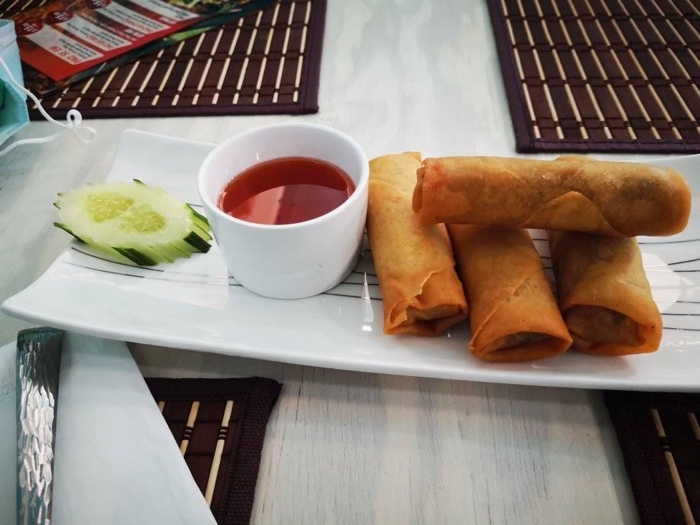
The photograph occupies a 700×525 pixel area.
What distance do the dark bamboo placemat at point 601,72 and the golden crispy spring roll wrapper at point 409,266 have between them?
74 centimetres

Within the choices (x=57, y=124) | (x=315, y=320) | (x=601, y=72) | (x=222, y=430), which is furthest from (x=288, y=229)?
(x=601, y=72)

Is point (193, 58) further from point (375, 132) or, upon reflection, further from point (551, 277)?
point (551, 277)

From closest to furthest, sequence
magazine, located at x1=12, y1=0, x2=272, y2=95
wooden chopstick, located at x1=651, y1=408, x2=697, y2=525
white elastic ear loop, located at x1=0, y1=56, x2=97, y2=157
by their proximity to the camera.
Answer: wooden chopstick, located at x1=651, y1=408, x2=697, y2=525, white elastic ear loop, located at x1=0, y1=56, x2=97, y2=157, magazine, located at x1=12, y1=0, x2=272, y2=95

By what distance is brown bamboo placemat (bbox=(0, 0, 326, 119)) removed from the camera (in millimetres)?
2043

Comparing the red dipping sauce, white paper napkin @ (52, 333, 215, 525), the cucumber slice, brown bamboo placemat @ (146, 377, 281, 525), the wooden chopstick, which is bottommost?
the wooden chopstick

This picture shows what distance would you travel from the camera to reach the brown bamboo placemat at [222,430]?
0.98 m

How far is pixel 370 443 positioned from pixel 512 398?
1.11 ft

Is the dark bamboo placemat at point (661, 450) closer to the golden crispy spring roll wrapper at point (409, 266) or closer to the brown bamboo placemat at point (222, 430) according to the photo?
the golden crispy spring roll wrapper at point (409, 266)

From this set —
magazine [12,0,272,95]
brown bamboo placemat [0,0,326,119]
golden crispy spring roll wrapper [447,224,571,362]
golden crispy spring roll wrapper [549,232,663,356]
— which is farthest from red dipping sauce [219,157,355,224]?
magazine [12,0,272,95]

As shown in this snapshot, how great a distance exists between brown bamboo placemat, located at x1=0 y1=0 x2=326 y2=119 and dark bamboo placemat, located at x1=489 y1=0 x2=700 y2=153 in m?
0.86

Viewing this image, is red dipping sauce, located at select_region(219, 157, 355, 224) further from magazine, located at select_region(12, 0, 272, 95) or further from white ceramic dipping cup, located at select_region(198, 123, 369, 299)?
magazine, located at select_region(12, 0, 272, 95)

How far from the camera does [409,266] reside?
1.16 meters

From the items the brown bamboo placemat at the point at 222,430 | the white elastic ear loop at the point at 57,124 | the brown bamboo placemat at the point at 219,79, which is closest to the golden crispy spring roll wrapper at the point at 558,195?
the brown bamboo placemat at the point at 222,430

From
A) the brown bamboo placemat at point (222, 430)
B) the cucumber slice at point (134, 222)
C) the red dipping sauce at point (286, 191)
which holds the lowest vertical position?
the brown bamboo placemat at point (222, 430)
